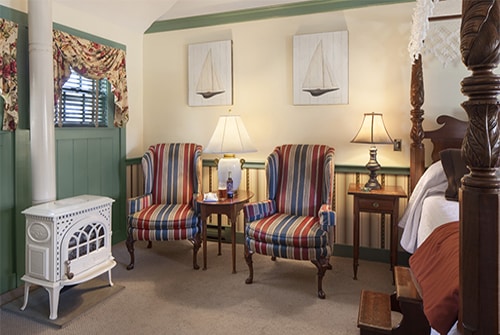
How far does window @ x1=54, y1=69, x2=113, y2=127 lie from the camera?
125 inches

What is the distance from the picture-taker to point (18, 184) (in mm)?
2746

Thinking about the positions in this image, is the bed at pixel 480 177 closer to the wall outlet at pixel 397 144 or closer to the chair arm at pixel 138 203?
the wall outlet at pixel 397 144

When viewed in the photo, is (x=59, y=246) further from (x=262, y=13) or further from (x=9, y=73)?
(x=262, y=13)

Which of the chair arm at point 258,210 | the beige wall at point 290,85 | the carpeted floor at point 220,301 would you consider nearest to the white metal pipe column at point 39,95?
the carpeted floor at point 220,301

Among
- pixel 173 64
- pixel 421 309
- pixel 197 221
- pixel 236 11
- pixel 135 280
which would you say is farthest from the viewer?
pixel 173 64

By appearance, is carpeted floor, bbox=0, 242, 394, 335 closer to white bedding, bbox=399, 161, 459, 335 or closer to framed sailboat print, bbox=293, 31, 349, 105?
white bedding, bbox=399, 161, 459, 335

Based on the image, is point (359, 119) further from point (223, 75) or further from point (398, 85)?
point (223, 75)

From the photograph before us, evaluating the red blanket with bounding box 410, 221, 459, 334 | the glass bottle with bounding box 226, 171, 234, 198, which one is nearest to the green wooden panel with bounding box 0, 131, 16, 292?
the glass bottle with bounding box 226, 171, 234, 198

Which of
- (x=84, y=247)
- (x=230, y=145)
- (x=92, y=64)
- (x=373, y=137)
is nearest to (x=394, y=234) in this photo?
(x=373, y=137)

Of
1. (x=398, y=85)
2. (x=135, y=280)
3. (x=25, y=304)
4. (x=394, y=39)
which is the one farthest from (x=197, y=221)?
(x=394, y=39)

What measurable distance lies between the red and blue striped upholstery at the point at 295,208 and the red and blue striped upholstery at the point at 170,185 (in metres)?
0.68

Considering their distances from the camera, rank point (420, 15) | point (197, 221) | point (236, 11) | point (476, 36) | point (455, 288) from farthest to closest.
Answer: point (236, 11) < point (197, 221) < point (420, 15) < point (455, 288) < point (476, 36)

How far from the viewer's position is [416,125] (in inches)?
118

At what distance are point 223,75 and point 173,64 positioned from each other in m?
0.67
